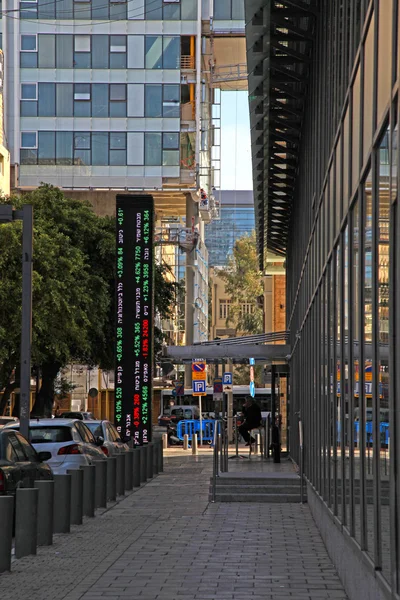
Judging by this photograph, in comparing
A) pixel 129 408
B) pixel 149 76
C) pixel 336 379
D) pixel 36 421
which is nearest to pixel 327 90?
pixel 336 379

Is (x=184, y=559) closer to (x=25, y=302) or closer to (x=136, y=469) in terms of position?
(x=25, y=302)

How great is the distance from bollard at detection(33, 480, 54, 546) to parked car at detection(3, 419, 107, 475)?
6.02 m

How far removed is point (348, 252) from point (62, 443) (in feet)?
37.9

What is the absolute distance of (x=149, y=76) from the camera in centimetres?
7269

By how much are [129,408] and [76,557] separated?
58.5 feet

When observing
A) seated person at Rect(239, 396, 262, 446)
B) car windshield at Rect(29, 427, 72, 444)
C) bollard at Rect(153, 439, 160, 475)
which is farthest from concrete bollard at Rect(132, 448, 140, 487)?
seated person at Rect(239, 396, 262, 446)

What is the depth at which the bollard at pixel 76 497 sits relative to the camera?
55.3 ft

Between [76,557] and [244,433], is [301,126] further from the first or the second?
[244,433]

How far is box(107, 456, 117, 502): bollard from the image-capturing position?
2198cm

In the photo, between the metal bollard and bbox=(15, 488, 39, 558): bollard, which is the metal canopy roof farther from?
the metal bollard

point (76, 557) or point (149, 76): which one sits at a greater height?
point (149, 76)

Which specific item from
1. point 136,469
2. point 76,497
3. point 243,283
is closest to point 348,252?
point 76,497

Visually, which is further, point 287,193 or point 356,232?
point 287,193

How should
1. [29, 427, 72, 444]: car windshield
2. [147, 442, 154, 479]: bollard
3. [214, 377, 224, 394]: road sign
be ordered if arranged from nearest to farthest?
[29, 427, 72, 444]: car windshield, [147, 442, 154, 479]: bollard, [214, 377, 224, 394]: road sign
